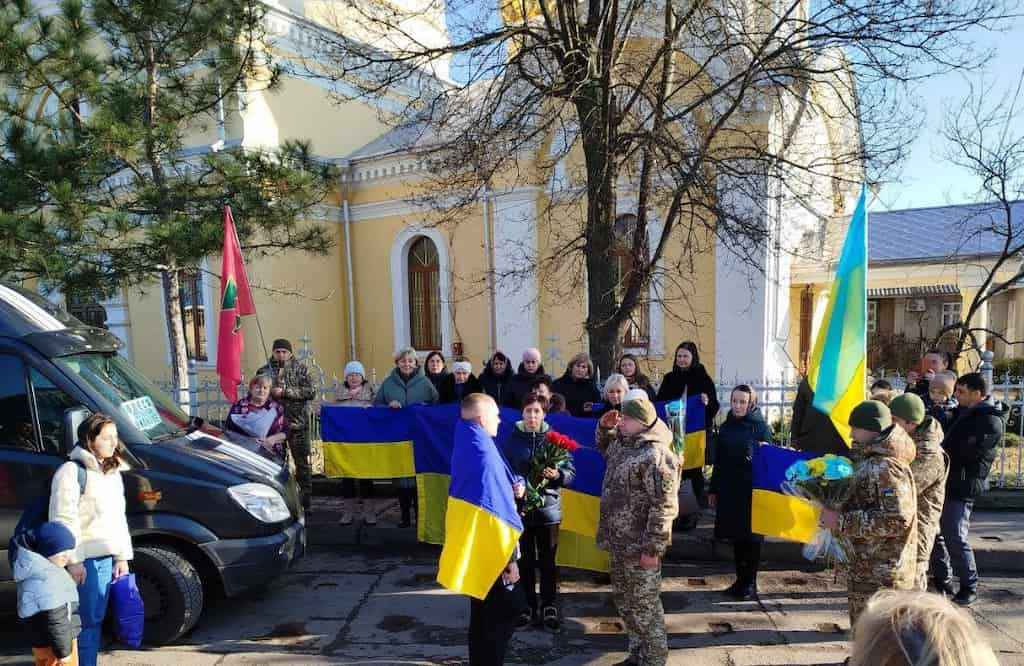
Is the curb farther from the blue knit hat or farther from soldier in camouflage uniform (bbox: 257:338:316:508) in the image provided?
the blue knit hat

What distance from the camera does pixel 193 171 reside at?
9.26 meters

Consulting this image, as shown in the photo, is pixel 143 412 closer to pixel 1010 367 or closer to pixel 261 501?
pixel 261 501

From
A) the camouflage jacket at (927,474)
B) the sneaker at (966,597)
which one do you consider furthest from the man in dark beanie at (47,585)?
the sneaker at (966,597)

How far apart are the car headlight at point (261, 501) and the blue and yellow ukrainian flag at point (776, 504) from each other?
3.65 meters

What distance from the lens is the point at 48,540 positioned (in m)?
3.11

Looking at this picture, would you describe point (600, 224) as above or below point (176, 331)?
above

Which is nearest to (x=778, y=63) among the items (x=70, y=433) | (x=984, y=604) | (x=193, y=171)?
(x=984, y=604)

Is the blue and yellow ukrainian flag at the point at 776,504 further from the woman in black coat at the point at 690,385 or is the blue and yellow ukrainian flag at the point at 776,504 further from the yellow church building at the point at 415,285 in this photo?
the yellow church building at the point at 415,285

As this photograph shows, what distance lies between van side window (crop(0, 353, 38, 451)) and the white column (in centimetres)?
915

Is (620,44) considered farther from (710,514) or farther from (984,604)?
(984,604)

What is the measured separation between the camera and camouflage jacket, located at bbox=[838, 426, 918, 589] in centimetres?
322

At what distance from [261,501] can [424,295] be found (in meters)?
10.7

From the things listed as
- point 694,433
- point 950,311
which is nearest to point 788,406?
point 694,433

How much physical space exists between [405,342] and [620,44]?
9.57 metres
